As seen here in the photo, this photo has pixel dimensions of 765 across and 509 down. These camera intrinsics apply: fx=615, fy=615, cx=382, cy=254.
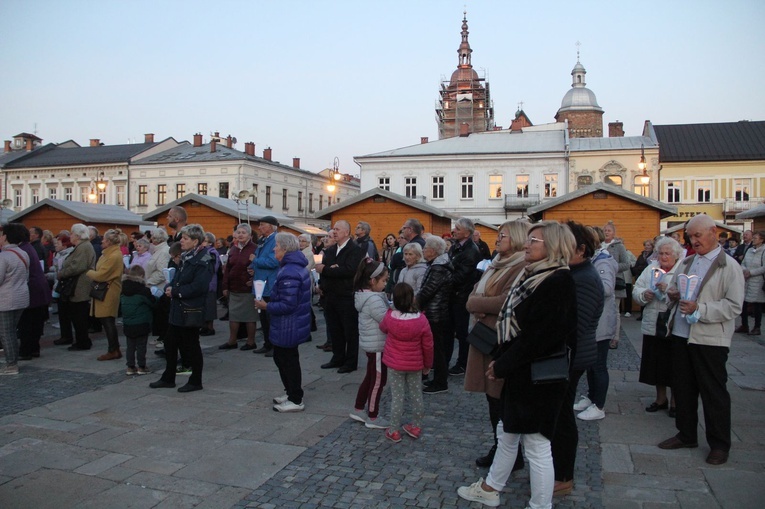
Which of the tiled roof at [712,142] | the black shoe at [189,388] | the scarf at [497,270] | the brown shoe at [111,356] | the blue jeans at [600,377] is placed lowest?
the black shoe at [189,388]

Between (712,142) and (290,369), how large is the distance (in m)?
51.0

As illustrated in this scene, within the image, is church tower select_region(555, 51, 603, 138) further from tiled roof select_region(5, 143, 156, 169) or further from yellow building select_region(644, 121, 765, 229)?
tiled roof select_region(5, 143, 156, 169)

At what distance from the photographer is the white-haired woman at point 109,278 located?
907cm

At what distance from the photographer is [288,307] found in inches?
255

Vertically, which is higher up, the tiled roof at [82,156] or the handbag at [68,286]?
the tiled roof at [82,156]

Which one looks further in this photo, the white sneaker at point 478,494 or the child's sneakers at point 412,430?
the child's sneakers at point 412,430

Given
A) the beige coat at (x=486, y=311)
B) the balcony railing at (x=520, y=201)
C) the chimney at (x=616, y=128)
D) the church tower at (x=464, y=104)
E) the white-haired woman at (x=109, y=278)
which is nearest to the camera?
the beige coat at (x=486, y=311)

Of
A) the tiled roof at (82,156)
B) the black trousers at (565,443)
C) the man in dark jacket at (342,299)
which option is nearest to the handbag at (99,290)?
the man in dark jacket at (342,299)

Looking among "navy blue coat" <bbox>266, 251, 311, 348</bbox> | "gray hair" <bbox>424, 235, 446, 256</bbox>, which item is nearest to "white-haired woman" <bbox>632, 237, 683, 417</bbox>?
"gray hair" <bbox>424, 235, 446, 256</bbox>

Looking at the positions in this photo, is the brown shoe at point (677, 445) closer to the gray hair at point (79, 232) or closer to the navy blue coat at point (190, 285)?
the navy blue coat at point (190, 285)

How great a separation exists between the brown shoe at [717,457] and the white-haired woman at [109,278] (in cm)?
785

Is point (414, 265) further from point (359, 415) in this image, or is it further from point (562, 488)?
point (562, 488)

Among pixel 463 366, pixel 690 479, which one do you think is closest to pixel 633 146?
pixel 463 366

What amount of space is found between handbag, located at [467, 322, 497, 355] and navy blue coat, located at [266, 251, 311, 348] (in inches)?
A: 86.8
